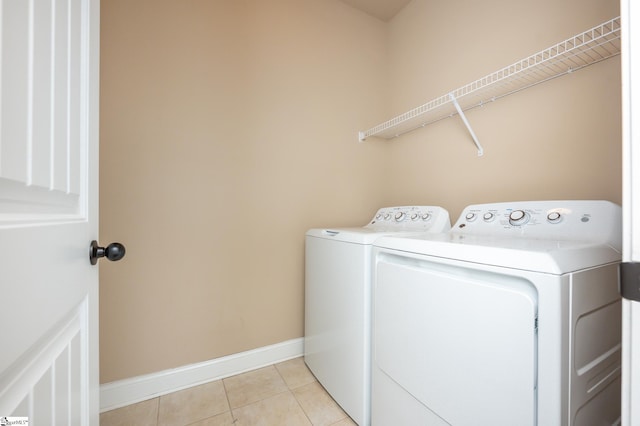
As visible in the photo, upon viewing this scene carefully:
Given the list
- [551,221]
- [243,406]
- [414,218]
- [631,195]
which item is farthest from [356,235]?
[243,406]

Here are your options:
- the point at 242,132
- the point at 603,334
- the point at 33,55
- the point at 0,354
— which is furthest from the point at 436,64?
the point at 0,354

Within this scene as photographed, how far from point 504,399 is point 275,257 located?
1.41m

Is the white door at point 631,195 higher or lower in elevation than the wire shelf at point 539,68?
lower

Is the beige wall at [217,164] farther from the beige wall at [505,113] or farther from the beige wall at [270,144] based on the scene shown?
the beige wall at [505,113]

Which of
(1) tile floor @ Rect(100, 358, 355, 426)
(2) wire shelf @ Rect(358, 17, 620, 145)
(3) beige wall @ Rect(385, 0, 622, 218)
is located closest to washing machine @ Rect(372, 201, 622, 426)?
(3) beige wall @ Rect(385, 0, 622, 218)

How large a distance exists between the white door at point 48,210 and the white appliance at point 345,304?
99cm

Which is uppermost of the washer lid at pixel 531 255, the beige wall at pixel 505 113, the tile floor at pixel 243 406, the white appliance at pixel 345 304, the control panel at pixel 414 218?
the beige wall at pixel 505 113

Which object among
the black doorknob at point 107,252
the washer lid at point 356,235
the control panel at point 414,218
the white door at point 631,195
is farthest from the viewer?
the control panel at point 414,218

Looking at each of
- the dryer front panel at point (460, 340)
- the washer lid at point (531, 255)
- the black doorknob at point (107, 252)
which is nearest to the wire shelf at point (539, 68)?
the washer lid at point (531, 255)

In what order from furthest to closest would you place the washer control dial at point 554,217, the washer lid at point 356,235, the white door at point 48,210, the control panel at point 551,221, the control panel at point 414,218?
the control panel at point 414,218 → the washer lid at point 356,235 → the washer control dial at point 554,217 → the control panel at point 551,221 → the white door at point 48,210

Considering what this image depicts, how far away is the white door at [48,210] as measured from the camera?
321 mm

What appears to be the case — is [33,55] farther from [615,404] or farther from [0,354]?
[615,404]

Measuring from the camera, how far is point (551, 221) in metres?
1.03

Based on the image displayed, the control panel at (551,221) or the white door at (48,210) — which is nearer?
the white door at (48,210)
